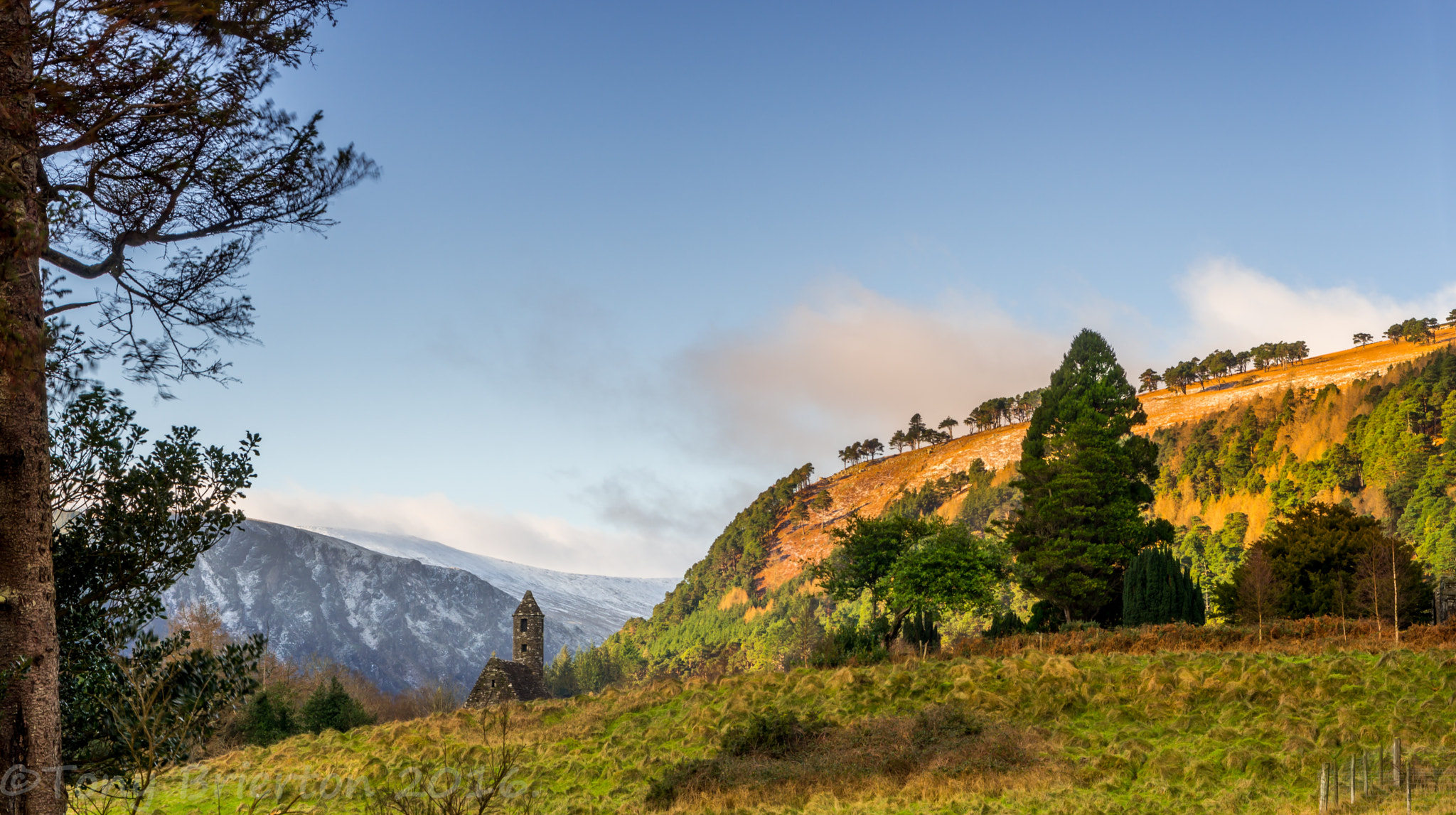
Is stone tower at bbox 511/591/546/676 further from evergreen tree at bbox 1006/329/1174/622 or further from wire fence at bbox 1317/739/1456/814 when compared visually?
wire fence at bbox 1317/739/1456/814

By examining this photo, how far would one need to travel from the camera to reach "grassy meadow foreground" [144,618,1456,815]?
15.4 m

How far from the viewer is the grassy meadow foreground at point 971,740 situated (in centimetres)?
1537

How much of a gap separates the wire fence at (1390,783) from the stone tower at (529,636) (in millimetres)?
50115

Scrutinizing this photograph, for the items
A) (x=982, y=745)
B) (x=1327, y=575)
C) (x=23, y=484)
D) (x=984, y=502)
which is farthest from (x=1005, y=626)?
(x=984, y=502)

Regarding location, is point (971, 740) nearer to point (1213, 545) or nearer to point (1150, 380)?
point (1213, 545)

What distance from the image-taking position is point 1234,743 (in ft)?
55.2

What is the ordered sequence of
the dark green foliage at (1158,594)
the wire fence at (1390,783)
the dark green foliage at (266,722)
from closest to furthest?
1. the wire fence at (1390,783)
2. the dark green foliage at (266,722)
3. the dark green foliage at (1158,594)

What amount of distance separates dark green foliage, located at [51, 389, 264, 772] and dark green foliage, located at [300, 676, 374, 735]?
29333 millimetres

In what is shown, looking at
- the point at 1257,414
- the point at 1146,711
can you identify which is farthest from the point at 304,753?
the point at 1257,414

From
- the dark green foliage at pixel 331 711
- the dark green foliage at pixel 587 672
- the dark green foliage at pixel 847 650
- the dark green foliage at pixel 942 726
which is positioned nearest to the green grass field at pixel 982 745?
the dark green foliage at pixel 942 726

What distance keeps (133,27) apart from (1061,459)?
40.0 m

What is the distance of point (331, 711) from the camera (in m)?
37.6

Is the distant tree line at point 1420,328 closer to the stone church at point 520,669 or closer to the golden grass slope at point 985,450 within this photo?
the golden grass slope at point 985,450

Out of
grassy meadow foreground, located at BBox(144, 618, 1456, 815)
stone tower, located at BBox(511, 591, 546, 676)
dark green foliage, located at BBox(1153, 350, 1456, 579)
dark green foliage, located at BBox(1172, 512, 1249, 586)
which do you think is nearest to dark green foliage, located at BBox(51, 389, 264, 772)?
grassy meadow foreground, located at BBox(144, 618, 1456, 815)
